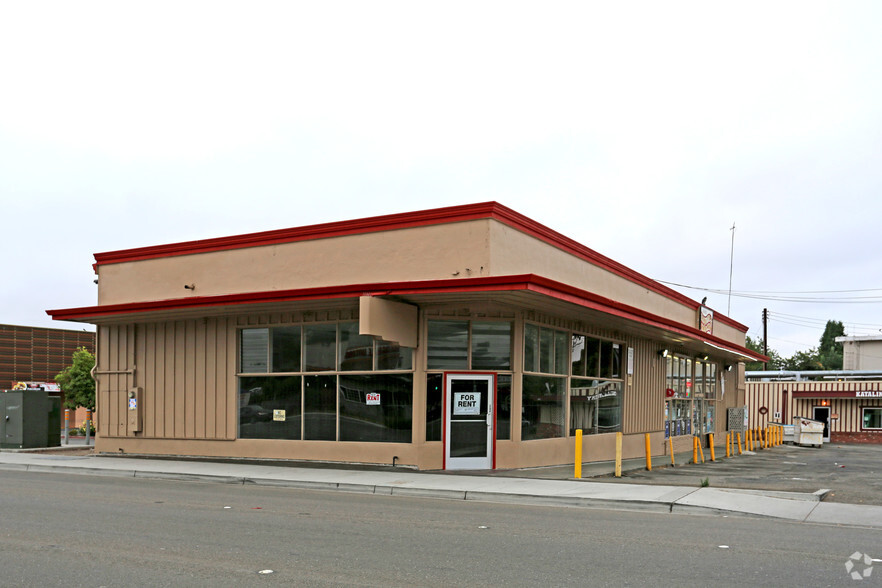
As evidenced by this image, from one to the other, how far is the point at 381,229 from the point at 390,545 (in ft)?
33.2

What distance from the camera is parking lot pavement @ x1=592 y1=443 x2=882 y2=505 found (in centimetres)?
1545

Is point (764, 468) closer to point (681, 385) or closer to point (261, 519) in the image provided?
Answer: point (681, 385)

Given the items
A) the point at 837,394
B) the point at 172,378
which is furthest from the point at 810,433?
the point at 172,378

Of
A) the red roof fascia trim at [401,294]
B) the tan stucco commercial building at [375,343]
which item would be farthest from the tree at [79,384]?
the red roof fascia trim at [401,294]

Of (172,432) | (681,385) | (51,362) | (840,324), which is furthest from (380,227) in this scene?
(840,324)

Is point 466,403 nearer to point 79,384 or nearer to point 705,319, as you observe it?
point 79,384

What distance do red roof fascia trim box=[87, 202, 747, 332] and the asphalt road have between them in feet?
21.1

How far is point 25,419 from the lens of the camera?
2445cm

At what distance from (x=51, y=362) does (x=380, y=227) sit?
95.7ft

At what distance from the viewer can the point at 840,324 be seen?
10569 cm

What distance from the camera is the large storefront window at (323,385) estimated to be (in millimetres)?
17859

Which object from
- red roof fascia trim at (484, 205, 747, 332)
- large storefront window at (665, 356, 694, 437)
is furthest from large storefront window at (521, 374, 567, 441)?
large storefront window at (665, 356, 694, 437)

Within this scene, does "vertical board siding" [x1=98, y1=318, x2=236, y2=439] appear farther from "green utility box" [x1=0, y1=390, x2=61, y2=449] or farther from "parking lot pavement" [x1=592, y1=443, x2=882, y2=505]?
"parking lot pavement" [x1=592, y1=443, x2=882, y2=505]

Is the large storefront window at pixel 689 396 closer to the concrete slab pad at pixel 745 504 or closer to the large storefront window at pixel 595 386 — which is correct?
the large storefront window at pixel 595 386
